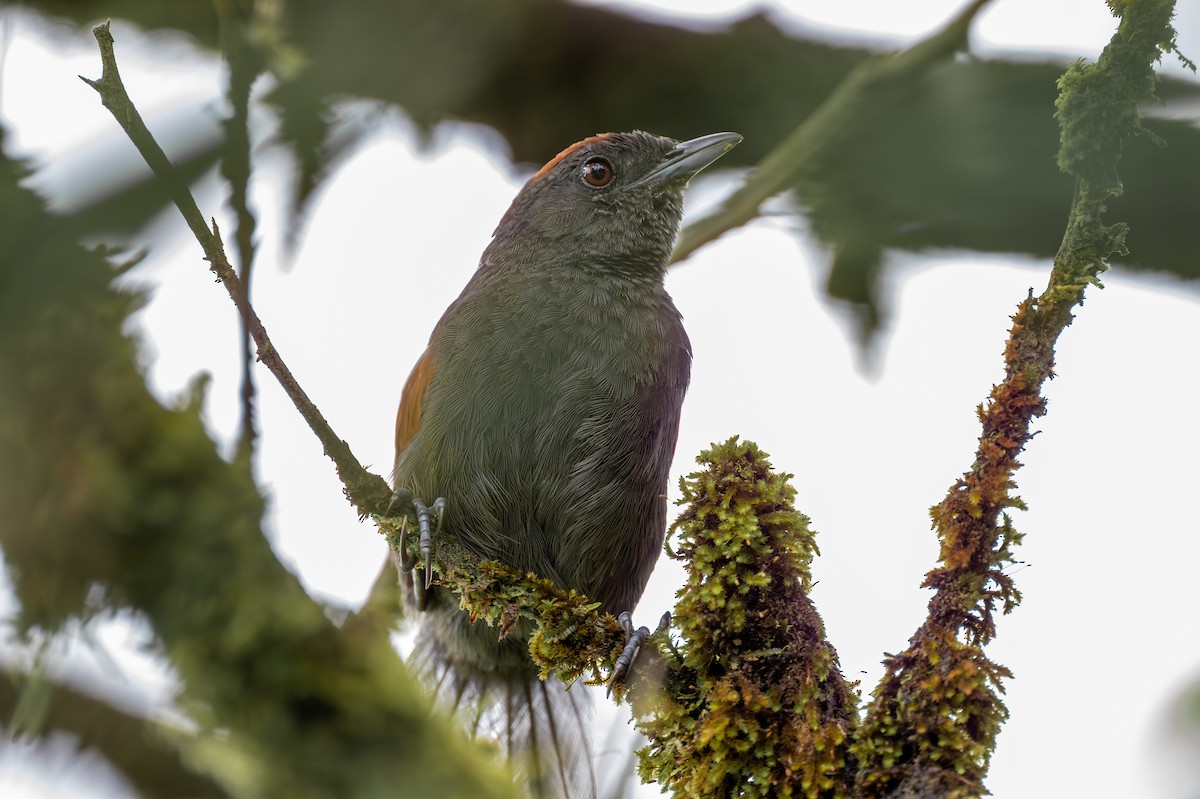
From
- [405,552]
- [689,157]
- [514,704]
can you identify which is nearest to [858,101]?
[689,157]

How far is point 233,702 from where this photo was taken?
362 centimetres

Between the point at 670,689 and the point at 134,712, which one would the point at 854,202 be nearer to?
the point at 670,689

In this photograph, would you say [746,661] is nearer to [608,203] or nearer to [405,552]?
[405,552]

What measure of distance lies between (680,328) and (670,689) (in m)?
2.07

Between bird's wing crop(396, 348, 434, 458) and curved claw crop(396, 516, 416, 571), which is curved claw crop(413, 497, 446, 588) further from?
bird's wing crop(396, 348, 434, 458)

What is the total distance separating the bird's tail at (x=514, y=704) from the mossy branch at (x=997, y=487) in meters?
2.33

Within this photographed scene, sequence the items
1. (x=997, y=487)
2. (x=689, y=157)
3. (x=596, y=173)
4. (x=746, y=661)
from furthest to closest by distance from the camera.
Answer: (x=596, y=173) → (x=689, y=157) → (x=746, y=661) → (x=997, y=487)

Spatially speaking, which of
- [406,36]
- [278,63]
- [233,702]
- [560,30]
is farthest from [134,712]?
[560,30]

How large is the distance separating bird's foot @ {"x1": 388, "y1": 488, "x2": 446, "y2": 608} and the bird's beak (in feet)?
5.74

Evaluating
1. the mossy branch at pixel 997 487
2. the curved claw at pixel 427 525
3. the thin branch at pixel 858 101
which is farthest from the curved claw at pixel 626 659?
the thin branch at pixel 858 101

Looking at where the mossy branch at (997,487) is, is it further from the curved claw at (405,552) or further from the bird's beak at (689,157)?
the bird's beak at (689,157)

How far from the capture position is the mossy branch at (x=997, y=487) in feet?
6.52

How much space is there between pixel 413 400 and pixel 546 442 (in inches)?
26.8

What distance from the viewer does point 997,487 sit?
2.03 meters
